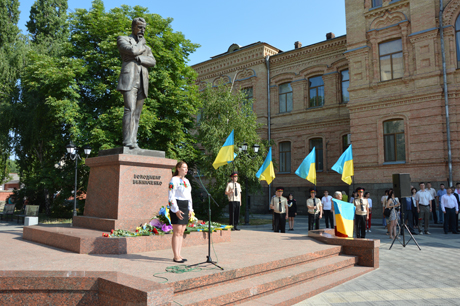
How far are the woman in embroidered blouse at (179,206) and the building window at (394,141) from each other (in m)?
18.1

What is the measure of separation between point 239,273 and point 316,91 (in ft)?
76.2

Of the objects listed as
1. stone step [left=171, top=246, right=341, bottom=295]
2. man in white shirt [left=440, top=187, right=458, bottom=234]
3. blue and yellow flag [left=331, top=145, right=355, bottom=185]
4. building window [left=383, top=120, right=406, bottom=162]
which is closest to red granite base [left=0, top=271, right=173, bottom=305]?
stone step [left=171, top=246, right=341, bottom=295]

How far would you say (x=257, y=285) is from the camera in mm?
5297

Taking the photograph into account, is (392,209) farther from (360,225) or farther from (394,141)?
(394,141)

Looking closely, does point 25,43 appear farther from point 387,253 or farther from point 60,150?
point 387,253

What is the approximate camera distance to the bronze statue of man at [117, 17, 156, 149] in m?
8.38

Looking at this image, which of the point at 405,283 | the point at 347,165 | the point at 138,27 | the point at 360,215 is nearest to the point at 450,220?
the point at 347,165

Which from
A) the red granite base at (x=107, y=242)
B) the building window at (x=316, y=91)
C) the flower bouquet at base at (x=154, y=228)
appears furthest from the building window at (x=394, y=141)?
the flower bouquet at base at (x=154, y=228)

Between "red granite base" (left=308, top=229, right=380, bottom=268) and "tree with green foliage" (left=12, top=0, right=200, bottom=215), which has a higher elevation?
"tree with green foliage" (left=12, top=0, right=200, bottom=215)

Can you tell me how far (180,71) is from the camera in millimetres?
21281

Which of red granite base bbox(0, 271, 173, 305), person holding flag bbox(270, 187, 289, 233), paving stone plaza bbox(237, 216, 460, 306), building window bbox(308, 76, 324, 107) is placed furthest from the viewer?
building window bbox(308, 76, 324, 107)

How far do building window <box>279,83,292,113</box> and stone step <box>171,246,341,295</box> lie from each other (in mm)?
21753

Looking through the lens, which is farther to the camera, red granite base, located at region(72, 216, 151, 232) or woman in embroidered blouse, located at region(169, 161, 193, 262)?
red granite base, located at region(72, 216, 151, 232)

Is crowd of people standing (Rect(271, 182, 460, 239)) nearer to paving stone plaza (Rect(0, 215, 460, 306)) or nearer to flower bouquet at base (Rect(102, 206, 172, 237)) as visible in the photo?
paving stone plaza (Rect(0, 215, 460, 306))
